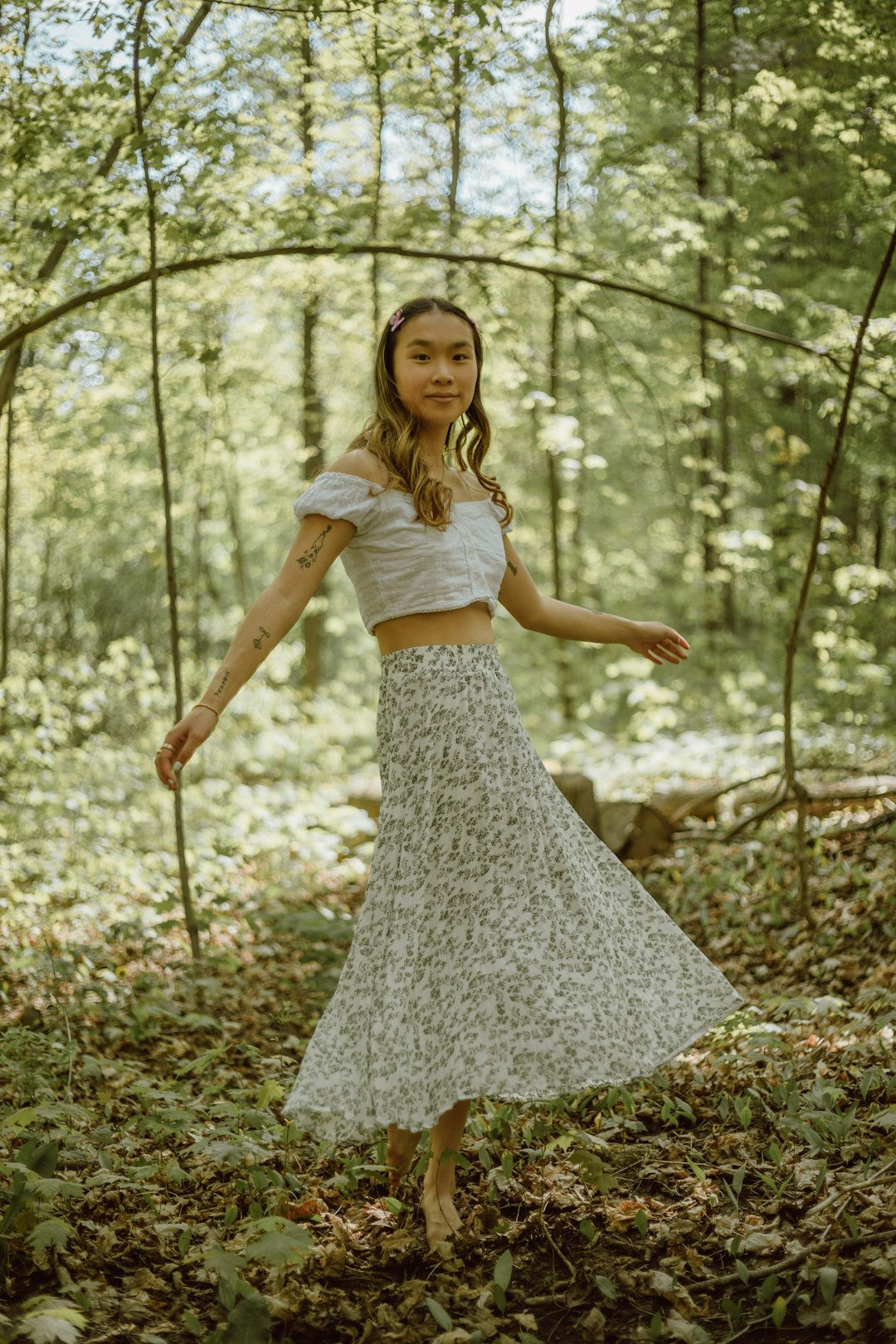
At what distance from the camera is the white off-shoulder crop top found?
2715mm

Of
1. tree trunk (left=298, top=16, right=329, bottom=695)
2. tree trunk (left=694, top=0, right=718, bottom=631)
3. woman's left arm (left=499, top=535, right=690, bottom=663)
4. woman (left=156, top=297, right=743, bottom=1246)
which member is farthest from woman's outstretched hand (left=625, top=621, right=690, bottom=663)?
tree trunk (left=298, top=16, right=329, bottom=695)

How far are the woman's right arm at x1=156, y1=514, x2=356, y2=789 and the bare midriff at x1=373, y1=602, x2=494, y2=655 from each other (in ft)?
0.76

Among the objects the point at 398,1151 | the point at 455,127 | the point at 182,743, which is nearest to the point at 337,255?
the point at 182,743

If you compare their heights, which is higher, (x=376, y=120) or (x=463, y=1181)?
(x=376, y=120)

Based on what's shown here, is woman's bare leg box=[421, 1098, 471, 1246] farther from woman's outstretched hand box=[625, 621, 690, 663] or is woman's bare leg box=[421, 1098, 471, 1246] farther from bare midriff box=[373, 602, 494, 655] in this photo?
woman's outstretched hand box=[625, 621, 690, 663]

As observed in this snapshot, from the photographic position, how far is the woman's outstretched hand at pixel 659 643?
3.19 metres

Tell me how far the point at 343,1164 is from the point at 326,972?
234 cm

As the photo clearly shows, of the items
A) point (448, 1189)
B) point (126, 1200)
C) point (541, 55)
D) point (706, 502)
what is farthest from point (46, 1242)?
point (706, 502)

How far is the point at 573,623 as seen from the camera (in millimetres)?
3217

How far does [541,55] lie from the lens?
810cm

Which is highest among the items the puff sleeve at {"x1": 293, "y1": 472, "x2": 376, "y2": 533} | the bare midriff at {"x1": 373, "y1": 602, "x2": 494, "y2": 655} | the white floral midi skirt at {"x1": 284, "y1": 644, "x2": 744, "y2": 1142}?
the puff sleeve at {"x1": 293, "y1": 472, "x2": 376, "y2": 533}

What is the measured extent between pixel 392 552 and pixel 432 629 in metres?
0.22

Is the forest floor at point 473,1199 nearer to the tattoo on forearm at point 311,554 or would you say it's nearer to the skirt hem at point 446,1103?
the skirt hem at point 446,1103

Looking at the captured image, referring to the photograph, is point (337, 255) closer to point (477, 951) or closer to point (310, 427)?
point (477, 951)
